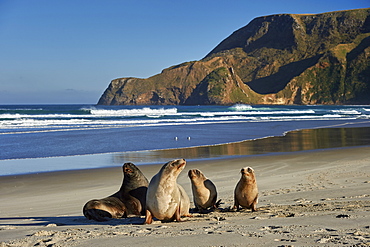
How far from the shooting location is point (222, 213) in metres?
6.68

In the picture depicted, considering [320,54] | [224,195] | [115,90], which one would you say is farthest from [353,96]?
[224,195]

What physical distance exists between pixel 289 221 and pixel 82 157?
11.7 m

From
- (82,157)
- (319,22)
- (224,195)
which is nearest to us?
(224,195)

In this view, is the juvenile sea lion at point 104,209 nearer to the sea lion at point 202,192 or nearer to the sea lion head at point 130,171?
the sea lion head at point 130,171

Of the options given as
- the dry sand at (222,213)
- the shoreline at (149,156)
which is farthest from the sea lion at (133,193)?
the shoreline at (149,156)

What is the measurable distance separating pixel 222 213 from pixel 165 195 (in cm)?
125

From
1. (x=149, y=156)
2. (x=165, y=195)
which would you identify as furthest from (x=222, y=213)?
(x=149, y=156)

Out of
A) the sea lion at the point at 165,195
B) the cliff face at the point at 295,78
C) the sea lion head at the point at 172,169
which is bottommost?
the sea lion at the point at 165,195

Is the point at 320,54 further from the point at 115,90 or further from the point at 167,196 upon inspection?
the point at 167,196

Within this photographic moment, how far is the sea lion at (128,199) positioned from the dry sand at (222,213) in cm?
41

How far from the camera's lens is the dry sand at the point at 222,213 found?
4.63m

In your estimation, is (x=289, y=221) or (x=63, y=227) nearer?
(x=289, y=221)

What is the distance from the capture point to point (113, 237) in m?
4.96

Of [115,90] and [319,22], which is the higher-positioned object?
[319,22]
